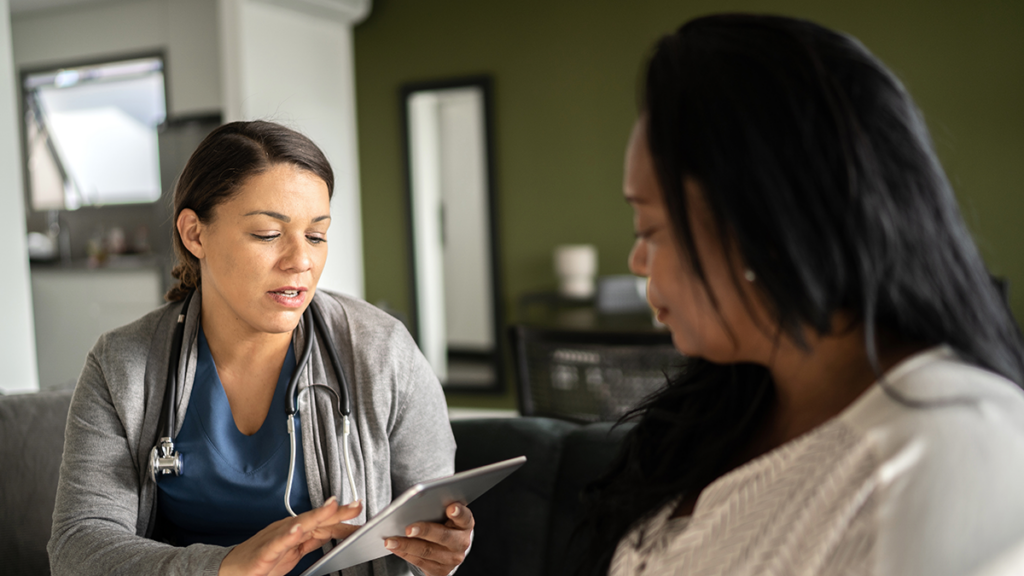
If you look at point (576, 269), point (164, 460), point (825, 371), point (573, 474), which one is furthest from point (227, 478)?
point (576, 269)

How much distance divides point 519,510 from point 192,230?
83cm

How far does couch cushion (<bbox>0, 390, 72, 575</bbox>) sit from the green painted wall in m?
3.02

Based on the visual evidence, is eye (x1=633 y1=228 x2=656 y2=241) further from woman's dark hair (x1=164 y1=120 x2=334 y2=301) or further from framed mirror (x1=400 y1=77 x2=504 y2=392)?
framed mirror (x1=400 y1=77 x2=504 y2=392)

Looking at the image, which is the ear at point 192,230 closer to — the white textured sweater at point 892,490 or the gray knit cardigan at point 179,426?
the gray knit cardigan at point 179,426

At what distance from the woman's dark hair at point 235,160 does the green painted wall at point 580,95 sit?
3.01 metres

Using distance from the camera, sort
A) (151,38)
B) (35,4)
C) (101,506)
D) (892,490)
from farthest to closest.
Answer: (35,4) → (151,38) → (101,506) → (892,490)

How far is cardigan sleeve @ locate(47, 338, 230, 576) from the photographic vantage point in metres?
1.18

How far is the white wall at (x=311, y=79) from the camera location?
403cm

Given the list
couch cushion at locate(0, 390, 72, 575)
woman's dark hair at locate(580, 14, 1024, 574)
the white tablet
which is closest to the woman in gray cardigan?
the white tablet

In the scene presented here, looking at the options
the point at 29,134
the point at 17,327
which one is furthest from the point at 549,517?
the point at 29,134

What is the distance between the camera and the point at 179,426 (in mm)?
1353

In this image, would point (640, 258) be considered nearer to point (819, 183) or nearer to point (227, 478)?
point (819, 183)

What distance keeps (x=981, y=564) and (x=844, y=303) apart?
9.8 inches

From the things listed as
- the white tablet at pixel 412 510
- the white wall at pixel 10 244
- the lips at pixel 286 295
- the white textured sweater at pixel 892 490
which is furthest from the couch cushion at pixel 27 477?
the white wall at pixel 10 244
